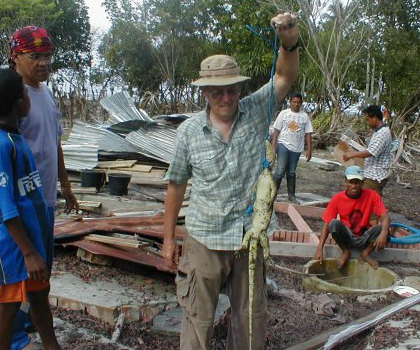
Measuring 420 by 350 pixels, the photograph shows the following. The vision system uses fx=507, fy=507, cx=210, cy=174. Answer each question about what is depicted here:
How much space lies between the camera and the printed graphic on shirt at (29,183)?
8.79 feet

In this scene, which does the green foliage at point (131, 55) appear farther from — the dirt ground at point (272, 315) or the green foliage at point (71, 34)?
the dirt ground at point (272, 315)

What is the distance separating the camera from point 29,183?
9.01 feet

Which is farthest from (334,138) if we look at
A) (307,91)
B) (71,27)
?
(71,27)

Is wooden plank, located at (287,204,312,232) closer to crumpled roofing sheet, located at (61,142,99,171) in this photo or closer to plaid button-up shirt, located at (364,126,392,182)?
plaid button-up shirt, located at (364,126,392,182)

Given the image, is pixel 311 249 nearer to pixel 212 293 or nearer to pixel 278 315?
pixel 278 315

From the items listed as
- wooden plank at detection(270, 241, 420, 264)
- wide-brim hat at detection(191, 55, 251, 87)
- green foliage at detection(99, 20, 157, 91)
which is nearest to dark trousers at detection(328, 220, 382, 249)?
wooden plank at detection(270, 241, 420, 264)

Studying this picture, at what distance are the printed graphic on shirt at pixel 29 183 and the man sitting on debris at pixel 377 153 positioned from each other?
14.2 feet

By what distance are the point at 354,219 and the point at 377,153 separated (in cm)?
120

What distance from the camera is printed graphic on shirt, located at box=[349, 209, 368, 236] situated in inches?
213

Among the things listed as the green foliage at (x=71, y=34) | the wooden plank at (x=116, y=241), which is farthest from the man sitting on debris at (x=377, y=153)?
the green foliage at (x=71, y=34)

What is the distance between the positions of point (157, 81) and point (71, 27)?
21.7ft

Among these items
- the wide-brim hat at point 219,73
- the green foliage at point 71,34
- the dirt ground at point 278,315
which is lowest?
the dirt ground at point 278,315

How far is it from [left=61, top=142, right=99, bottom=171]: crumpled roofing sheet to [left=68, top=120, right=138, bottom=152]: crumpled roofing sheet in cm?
32

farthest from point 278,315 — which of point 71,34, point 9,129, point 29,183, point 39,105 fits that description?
point 71,34
